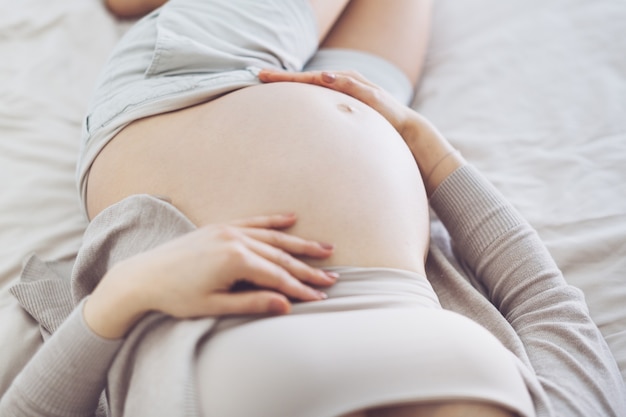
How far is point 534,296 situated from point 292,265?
0.37 m

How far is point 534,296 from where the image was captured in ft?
2.61

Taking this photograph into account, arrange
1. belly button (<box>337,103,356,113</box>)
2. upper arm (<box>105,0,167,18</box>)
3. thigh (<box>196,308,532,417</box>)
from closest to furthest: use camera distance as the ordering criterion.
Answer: thigh (<box>196,308,532,417</box>)
belly button (<box>337,103,356,113</box>)
upper arm (<box>105,0,167,18</box>)

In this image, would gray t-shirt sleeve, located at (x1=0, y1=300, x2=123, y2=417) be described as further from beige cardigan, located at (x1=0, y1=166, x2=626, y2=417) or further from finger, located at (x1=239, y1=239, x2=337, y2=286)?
finger, located at (x1=239, y1=239, x2=337, y2=286)

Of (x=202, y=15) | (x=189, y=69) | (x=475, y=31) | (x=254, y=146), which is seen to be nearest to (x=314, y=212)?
(x=254, y=146)

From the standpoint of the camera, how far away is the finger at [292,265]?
2.04ft

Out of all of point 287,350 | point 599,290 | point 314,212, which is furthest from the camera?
point 599,290

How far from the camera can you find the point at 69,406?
0.65 metres

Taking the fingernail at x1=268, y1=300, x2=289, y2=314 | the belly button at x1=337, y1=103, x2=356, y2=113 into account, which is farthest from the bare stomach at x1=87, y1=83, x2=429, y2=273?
the fingernail at x1=268, y1=300, x2=289, y2=314

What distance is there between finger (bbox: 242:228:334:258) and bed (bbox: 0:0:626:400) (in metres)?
0.40

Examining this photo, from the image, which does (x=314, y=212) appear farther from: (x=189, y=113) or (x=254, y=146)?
(x=189, y=113)

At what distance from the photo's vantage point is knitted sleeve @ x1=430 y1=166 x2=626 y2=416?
686 millimetres

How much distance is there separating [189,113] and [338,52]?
0.42 m

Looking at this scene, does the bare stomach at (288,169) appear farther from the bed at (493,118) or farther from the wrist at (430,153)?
the bed at (493,118)

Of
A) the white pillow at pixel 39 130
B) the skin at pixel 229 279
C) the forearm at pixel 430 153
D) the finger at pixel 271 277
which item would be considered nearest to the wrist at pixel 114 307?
the skin at pixel 229 279
